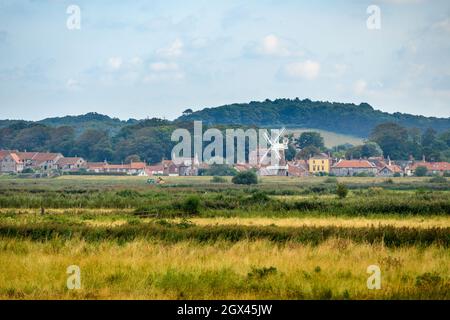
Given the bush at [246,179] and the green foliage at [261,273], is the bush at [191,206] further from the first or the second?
the bush at [246,179]

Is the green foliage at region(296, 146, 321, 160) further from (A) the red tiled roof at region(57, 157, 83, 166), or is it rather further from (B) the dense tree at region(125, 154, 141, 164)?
(A) the red tiled roof at region(57, 157, 83, 166)

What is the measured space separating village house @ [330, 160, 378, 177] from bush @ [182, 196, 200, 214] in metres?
121

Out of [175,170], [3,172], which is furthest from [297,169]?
[3,172]

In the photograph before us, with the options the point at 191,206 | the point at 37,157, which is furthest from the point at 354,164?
the point at 191,206

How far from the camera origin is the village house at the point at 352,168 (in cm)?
16825

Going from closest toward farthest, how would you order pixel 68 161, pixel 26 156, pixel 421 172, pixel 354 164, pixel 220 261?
pixel 220 261 < pixel 421 172 < pixel 354 164 < pixel 68 161 < pixel 26 156

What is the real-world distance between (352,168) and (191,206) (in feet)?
416

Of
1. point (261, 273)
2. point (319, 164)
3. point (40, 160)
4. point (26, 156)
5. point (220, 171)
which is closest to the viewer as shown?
point (261, 273)

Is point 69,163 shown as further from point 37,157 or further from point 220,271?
point 220,271

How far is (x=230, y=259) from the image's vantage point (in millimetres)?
20156

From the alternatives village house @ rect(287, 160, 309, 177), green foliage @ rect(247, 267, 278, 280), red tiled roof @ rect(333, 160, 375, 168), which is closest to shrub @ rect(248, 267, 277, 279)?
green foliage @ rect(247, 267, 278, 280)

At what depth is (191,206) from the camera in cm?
4738
